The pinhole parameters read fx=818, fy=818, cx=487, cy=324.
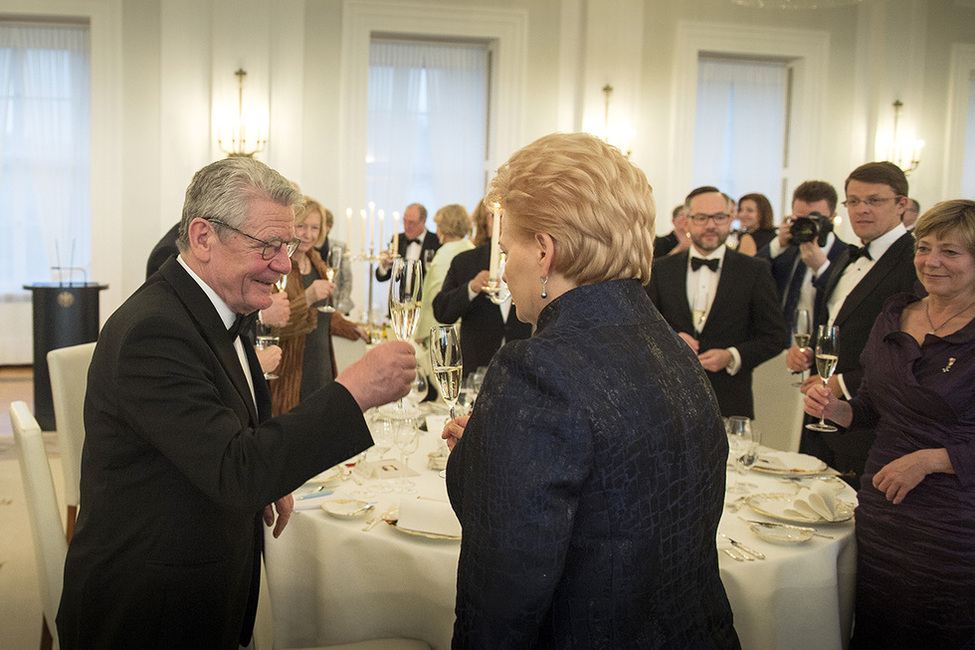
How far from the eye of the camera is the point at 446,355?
2.06 meters

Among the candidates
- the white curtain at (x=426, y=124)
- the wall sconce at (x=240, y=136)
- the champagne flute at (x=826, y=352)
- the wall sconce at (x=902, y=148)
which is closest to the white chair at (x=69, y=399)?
the champagne flute at (x=826, y=352)

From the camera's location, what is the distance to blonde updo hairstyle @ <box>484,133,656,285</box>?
1325mm

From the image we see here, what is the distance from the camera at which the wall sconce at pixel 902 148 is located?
8719mm

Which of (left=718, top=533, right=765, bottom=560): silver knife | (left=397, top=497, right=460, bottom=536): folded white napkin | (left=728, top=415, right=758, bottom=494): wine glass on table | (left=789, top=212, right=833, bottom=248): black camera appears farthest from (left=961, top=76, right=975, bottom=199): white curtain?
(left=397, top=497, right=460, bottom=536): folded white napkin

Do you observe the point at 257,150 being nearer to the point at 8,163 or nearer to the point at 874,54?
the point at 8,163

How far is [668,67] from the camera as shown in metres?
8.57

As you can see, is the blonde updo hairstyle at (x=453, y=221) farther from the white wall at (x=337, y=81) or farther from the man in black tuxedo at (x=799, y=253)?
the white wall at (x=337, y=81)

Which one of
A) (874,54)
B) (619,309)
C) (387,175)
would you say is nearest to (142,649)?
(619,309)

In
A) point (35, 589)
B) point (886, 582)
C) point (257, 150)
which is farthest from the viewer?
point (257, 150)

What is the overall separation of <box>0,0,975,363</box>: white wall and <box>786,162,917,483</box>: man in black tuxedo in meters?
4.80

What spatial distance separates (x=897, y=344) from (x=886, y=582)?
678mm

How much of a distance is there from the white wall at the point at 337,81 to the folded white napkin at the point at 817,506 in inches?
253

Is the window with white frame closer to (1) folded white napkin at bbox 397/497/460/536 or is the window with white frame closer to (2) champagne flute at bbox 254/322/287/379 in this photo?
(2) champagne flute at bbox 254/322/287/379

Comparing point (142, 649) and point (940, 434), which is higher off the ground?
point (940, 434)
